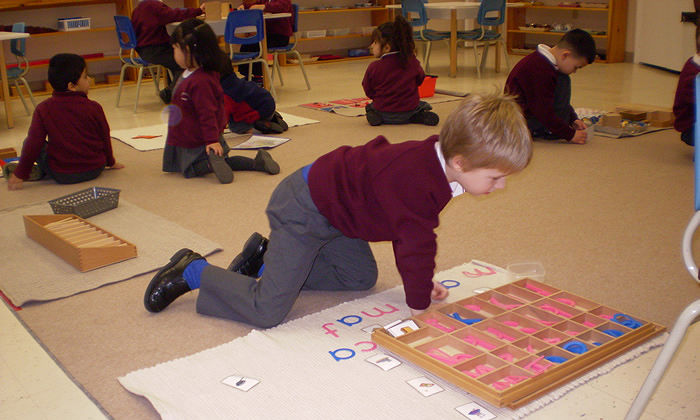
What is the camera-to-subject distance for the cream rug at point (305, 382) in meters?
1.62

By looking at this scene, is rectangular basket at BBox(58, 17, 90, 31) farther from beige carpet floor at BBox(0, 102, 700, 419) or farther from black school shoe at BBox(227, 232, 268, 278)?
black school shoe at BBox(227, 232, 268, 278)

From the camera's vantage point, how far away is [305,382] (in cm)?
175

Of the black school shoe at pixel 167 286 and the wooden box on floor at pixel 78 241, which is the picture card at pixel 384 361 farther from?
the wooden box on floor at pixel 78 241

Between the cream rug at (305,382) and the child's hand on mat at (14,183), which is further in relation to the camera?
the child's hand on mat at (14,183)

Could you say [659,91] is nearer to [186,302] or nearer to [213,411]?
[186,302]

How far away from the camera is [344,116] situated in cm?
525

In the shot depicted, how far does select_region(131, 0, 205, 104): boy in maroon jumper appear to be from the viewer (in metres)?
5.83

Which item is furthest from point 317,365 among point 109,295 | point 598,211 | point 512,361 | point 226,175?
point 226,175

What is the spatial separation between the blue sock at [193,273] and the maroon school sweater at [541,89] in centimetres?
262

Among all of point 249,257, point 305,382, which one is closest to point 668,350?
point 305,382

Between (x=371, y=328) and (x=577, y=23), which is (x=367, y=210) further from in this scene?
(x=577, y=23)

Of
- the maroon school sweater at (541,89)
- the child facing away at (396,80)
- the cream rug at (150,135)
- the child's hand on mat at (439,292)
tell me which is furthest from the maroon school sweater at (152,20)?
the child's hand on mat at (439,292)

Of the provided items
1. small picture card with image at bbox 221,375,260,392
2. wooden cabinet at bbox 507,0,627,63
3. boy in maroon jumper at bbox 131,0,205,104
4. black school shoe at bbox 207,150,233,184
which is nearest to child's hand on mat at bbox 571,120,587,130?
black school shoe at bbox 207,150,233,184

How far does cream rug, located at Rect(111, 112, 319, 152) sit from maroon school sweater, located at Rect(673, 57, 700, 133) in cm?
238
